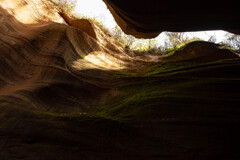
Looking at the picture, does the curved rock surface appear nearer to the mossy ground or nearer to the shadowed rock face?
the mossy ground

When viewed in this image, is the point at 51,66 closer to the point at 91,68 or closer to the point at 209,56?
the point at 91,68

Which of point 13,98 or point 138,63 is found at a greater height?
point 138,63

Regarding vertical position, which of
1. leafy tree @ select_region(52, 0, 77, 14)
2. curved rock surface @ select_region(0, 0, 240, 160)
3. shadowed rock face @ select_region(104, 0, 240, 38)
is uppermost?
leafy tree @ select_region(52, 0, 77, 14)

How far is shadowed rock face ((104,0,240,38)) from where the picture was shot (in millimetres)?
4367

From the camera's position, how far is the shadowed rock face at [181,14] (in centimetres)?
437

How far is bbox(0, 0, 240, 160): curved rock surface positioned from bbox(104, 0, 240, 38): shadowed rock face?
1383mm

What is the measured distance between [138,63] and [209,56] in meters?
3.20

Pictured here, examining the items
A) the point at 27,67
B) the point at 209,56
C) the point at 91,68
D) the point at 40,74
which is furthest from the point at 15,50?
the point at 209,56

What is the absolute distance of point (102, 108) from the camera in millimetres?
4297

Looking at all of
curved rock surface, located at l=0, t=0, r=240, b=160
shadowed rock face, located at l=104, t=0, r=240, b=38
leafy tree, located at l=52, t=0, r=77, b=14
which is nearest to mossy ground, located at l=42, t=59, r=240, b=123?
curved rock surface, located at l=0, t=0, r=240, b=160

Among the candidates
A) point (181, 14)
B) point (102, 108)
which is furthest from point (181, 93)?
point (181, 14)

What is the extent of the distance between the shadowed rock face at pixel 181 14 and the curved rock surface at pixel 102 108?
4.54 feet

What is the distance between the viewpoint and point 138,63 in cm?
788

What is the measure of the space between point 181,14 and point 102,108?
3.98m
